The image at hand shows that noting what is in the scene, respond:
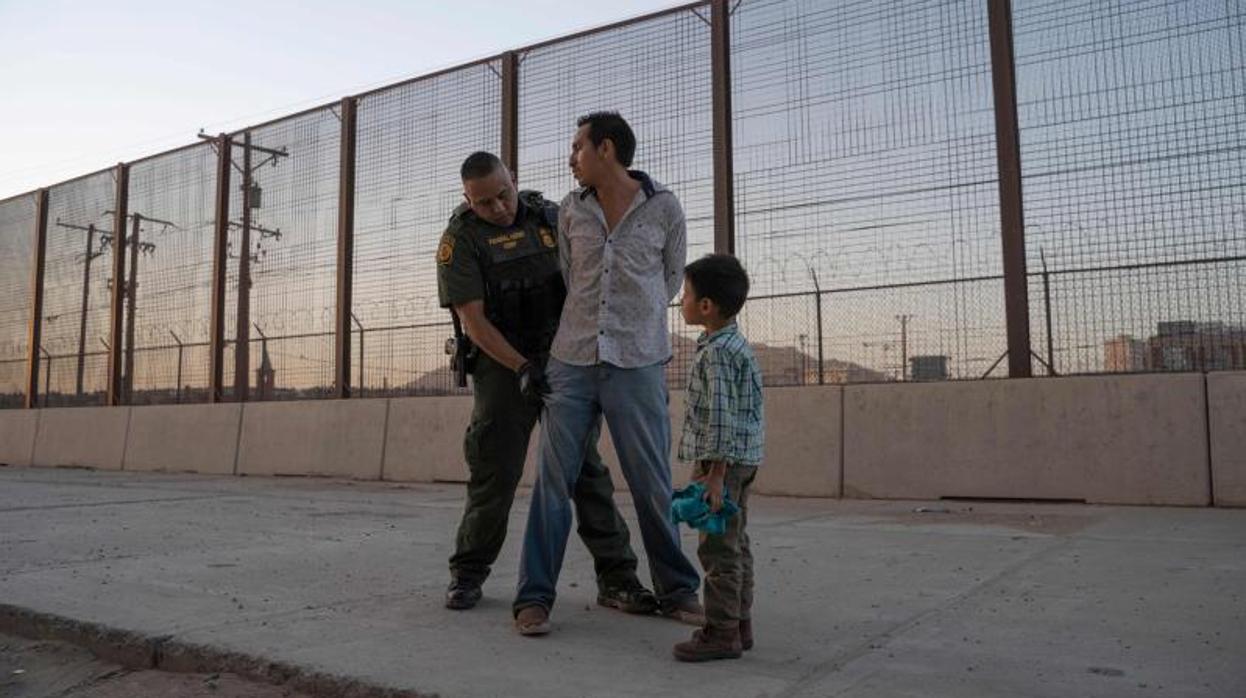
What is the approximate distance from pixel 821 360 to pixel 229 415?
785cm

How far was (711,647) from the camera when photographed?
8.66ft

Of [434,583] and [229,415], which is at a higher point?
[229,415]

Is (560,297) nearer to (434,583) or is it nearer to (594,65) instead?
(434,583)

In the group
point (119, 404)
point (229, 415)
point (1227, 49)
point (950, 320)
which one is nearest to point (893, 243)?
point (950, 320)

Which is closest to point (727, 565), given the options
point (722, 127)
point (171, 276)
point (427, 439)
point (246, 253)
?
point (722, 127)

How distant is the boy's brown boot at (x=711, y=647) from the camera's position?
104 inches

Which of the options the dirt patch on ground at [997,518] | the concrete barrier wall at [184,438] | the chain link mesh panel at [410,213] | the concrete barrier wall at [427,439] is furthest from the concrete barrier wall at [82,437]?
the dirt patch on ground at [997,518]

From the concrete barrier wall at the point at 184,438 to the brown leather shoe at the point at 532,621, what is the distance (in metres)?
10.1

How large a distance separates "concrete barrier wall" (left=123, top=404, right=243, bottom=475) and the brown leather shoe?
1010cm

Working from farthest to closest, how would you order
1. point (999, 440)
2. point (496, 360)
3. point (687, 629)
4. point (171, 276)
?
point (171, 276)
point (999, 440)
point (496, 360)
point (687, 629)

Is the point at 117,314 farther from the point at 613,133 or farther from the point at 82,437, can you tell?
the point at 613,133

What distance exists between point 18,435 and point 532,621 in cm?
1587

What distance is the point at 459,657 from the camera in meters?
2.68

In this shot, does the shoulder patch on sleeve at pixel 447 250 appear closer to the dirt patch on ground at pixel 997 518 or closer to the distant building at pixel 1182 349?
the dirt patch on ground at pixel 997 518
